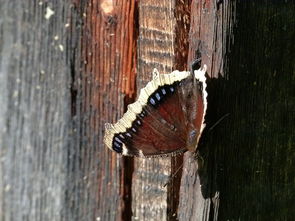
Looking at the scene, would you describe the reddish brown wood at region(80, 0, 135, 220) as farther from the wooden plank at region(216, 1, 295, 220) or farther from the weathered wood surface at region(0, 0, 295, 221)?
the wooden plank at region(216, 1, 295, 220)

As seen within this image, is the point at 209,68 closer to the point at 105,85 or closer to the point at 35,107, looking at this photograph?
the point at 105,85

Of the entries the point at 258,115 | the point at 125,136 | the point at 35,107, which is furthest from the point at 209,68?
the point at 35,107

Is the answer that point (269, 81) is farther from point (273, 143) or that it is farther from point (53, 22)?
point (53, 22)

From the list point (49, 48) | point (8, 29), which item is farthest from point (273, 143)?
point (8, 29)

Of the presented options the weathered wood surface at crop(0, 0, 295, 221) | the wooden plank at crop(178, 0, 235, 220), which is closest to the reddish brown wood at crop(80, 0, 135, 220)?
the weathered wood surface at crop(0, 0, 295, 221)

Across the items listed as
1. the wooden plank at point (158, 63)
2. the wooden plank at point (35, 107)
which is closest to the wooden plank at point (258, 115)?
the wooden plank at point (158, 63)

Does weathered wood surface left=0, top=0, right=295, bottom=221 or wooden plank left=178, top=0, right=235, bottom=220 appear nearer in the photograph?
wooden plank left=178, top=0, right=235, bottom=220

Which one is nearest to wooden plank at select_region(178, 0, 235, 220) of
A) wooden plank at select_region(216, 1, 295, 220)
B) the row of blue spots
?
wooden plank at select_region(216, 1, 295, 220)
